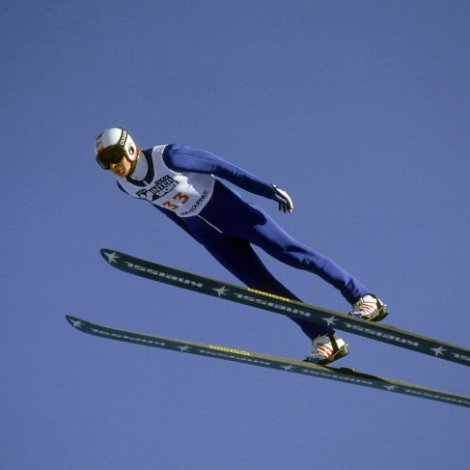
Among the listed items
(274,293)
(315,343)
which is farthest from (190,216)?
(315,343)

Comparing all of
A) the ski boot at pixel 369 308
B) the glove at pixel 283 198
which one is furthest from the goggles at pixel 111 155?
the ski boot at pixel 369 308

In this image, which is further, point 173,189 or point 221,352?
point 221,352

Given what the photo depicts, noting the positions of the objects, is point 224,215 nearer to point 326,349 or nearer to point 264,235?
point 264,235

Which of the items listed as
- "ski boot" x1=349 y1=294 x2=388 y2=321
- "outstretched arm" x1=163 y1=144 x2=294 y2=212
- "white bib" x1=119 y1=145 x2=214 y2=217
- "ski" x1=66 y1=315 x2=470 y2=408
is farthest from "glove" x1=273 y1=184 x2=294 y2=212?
"ski" x1=66 y1=315 x2=470 y2=408

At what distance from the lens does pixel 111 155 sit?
6.04 metres

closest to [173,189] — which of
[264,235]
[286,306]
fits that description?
[264,235]

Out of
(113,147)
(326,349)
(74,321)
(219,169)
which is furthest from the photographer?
(74,321)

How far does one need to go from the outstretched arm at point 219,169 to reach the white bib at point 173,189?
0.30 feet

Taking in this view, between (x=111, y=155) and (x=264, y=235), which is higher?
(x=264, y=235)

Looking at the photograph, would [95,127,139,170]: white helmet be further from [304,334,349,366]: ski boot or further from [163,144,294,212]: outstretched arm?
[304,334,349,366]: ski boot

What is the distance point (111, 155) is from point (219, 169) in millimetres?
922

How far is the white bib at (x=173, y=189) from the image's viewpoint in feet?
20.4

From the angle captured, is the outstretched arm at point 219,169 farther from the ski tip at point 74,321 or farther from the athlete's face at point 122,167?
the ski tip at point 74,321

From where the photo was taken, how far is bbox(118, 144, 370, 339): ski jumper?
622cm
